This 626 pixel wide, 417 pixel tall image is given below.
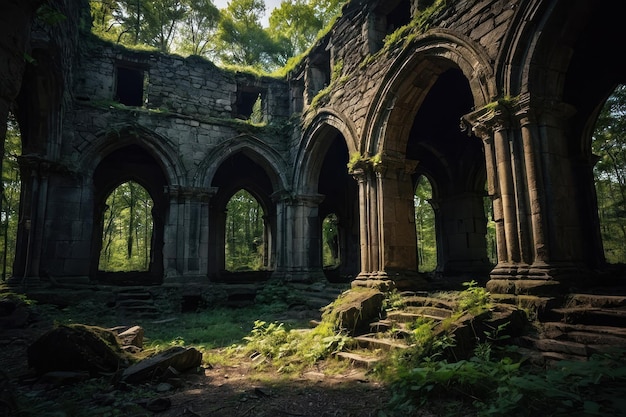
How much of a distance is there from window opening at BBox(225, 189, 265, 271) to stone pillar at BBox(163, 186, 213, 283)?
1392 cm

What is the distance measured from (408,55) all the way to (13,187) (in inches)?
753

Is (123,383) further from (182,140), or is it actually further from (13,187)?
(13,187)

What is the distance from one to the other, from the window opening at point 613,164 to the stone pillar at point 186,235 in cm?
1167

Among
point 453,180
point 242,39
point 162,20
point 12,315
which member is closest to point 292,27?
point 242,39

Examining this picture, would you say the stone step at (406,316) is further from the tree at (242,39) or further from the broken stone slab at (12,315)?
the tree at (242,39)

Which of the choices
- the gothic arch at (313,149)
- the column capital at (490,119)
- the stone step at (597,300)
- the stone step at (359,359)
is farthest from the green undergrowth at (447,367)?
the gothic arch at (313,149)

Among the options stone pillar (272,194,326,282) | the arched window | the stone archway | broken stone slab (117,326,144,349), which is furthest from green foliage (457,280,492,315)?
the arched window

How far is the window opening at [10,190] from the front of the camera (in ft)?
44.4

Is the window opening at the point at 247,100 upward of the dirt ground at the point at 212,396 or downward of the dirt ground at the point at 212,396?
upward

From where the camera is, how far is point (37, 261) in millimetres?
9148

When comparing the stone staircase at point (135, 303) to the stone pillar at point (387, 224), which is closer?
the stone pillar at point (387, 224)

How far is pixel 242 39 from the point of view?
69.7 ft

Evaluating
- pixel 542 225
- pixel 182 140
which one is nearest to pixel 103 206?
pixel 182 140

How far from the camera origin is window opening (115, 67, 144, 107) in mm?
13312
